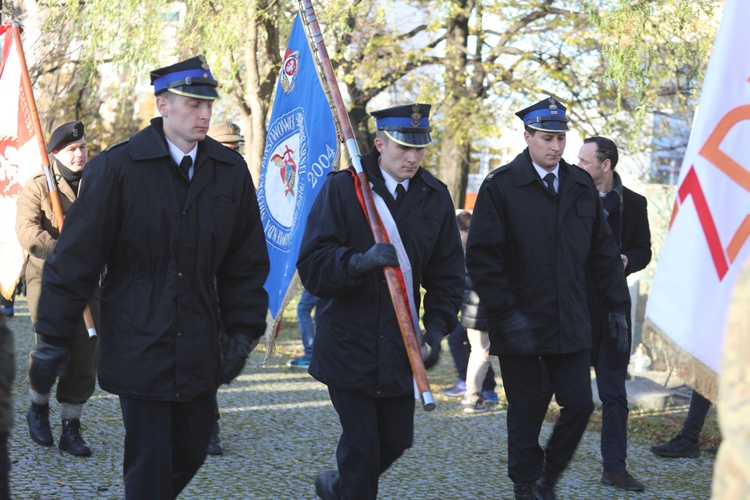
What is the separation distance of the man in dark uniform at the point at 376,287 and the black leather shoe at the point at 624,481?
1.93m

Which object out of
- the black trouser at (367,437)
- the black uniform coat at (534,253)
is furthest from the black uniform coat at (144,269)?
the black uniform coat at (534,253)

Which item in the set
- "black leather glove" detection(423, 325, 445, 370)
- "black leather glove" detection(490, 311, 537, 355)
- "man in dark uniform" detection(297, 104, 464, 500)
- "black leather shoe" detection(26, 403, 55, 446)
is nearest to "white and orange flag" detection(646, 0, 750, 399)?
"man in dark uniform" detection(297, 104, 464, 500)

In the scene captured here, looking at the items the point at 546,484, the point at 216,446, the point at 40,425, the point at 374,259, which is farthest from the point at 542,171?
the point at 40,425

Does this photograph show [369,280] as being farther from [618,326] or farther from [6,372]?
[6,372]

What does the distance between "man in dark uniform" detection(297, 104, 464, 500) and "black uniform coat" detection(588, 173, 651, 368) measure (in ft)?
5.33

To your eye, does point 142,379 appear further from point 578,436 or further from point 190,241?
point 578,436

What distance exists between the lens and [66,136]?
21.0 ft

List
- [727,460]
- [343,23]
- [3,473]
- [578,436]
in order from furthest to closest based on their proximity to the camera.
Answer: [343,23], [578,436], [3,473], [727,460]

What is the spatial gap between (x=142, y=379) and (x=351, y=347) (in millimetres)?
940

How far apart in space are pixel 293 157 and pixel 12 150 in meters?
1.91

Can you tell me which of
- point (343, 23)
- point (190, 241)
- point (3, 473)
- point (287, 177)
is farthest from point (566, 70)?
point (3, 473)

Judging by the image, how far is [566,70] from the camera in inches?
737

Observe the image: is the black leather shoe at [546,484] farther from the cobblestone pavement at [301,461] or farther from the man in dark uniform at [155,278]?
the man in dark uniform at [155,278]

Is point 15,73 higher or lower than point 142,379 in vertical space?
higher
